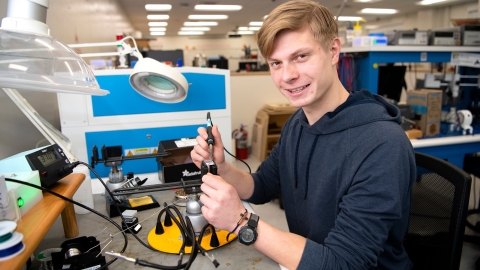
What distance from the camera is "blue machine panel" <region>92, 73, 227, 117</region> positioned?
1.39 m

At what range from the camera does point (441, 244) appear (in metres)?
0.96

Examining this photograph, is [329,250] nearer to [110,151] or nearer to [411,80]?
[110,151]

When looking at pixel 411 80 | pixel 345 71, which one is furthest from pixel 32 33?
pixel 411 80

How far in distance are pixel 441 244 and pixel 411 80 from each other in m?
7.51

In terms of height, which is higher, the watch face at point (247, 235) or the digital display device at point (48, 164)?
the digital display device at point (48, 164)

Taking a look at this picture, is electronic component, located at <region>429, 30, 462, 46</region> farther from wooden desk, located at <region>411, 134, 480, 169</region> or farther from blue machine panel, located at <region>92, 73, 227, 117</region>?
blue machine panel, located at <region>92, 73, 227, 117</region>

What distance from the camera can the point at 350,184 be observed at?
2.54 feet

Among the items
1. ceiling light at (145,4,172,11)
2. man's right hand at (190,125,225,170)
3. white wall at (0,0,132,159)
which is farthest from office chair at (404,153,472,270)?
ceiling light at (145,4,172,11)

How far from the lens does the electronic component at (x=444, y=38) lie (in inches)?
88.2

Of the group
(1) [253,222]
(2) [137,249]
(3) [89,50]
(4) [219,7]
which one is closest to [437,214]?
(1) [253,222]

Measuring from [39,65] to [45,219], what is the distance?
1.07 feet

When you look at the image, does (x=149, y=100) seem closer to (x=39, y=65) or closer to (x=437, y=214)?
(x=39, y=65)

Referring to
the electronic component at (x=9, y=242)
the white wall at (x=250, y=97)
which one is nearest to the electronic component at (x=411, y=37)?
the white wall at (x=250, y=97)

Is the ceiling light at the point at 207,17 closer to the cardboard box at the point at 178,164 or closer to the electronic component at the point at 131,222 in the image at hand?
the cardboard box at the point at 178,164
